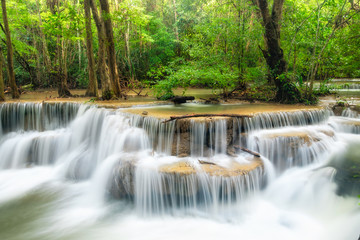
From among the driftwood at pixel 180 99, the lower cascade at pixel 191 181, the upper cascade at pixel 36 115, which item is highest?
the driftwood at pixel 180 99

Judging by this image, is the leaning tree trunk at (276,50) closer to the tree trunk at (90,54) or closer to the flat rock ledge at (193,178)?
the flat rock ledge at (193,178)

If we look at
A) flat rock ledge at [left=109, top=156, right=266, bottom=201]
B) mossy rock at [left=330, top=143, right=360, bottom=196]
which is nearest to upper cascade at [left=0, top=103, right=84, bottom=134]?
flat rock ledge at [left=109, top=156, right=266, bottom=201]

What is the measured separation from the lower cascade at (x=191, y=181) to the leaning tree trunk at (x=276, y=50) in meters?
2.02

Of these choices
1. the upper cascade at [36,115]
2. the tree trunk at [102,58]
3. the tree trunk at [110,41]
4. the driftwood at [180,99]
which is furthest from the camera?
the tree trunk at [102,58]

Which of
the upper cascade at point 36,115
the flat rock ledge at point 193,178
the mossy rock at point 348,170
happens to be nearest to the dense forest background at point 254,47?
the upper cascade at point 36,115

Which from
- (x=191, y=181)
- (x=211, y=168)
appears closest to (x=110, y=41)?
(x=211, y=168)

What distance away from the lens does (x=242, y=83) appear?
11.8 metres

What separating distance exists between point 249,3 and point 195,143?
24.2ft

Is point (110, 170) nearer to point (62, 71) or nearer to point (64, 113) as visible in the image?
point (64, 113)

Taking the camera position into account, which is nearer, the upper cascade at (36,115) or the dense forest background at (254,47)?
the dense forest background at (254,47)

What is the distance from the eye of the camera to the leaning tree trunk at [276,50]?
31.0 feet

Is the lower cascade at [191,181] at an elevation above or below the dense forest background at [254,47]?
below

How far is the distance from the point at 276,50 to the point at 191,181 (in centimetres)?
744

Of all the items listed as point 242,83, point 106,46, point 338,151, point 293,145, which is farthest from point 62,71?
point 338,151
